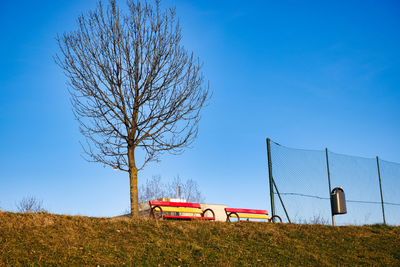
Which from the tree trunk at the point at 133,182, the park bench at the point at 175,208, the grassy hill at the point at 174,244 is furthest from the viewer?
the tree trunk at the point at 133,182

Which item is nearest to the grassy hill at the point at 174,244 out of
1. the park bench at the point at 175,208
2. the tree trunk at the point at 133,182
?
the park bench at the point at 175,208

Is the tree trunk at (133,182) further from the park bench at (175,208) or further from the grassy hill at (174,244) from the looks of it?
the grassy hill at (174,244)

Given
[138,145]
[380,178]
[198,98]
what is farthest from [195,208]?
[380,178]

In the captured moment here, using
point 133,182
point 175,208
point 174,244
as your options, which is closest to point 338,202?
point 175,208

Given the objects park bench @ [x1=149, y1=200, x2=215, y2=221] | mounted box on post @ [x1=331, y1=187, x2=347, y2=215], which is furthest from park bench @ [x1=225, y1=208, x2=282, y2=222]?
mounted box on post @ [x1=331, y1=187, x2=347, y2=215]

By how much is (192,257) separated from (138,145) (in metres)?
5.21

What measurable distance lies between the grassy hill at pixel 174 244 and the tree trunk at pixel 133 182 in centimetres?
154

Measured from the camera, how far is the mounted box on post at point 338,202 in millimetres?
13059

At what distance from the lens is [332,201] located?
13.3 meters

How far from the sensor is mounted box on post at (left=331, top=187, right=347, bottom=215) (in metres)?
13.1

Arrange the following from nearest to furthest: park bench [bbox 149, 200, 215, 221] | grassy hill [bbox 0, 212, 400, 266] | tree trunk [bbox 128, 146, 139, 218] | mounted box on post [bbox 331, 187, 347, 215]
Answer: grassy hill [bbox 0, 212, 400, 266] < park bench [bbox 149, 200, 215, 221] < tree trunk [bbox 128, 146, 139, 218] < mounted box on post [bbox 331, 187, 347, 215]

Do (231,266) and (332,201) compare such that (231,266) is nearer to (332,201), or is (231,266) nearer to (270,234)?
(270,234)

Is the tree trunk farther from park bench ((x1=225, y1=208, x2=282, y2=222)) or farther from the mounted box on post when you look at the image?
the mounted box on post

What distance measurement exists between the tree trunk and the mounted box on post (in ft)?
21.1
